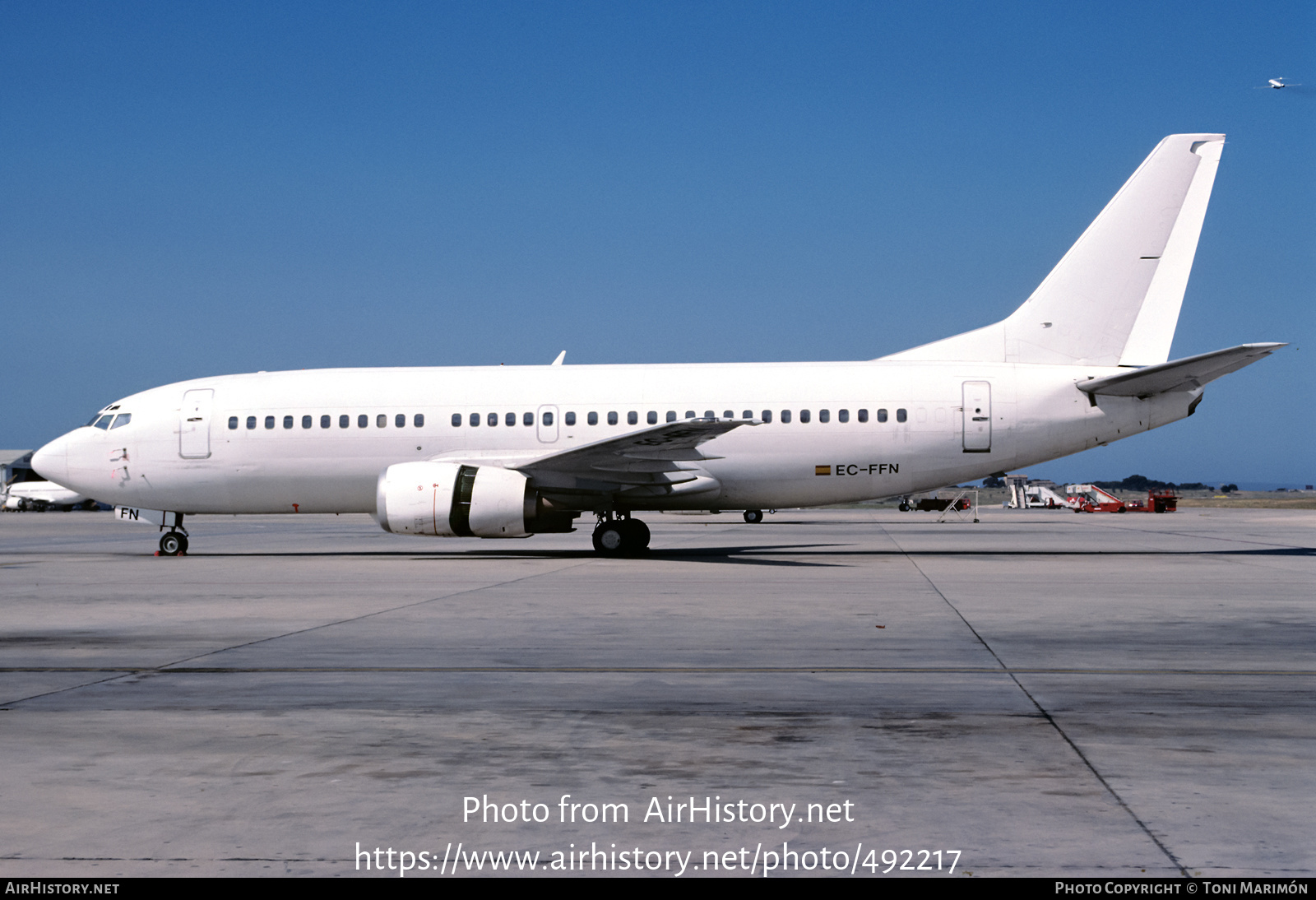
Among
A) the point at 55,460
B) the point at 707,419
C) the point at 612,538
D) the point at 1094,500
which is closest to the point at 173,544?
the point at 55,460

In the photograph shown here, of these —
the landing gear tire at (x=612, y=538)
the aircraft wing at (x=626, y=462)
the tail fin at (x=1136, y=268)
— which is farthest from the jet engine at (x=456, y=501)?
the tail fin at (x=1136, y=268)

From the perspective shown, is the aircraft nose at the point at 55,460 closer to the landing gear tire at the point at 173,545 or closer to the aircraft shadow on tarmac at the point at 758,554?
the landing gear tire at the point at 173,545

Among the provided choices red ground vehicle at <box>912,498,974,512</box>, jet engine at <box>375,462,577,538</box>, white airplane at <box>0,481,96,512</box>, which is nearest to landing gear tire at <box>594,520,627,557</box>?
jet engine at <box>375,462,577,538</box>

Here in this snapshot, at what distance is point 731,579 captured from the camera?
52.9 feet

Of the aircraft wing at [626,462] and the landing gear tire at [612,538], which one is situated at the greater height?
the aircraft wing at [626,462]

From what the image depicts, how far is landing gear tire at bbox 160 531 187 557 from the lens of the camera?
76.0 ft

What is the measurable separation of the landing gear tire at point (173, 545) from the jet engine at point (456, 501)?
559 cm

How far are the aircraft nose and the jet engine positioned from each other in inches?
315

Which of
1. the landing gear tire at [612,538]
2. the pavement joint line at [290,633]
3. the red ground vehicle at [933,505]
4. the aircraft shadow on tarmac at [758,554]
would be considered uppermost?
the landing gear tire at [612,538]

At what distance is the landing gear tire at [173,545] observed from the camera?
2316cm

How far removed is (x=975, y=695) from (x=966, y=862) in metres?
3.35
